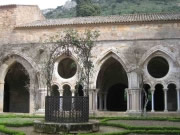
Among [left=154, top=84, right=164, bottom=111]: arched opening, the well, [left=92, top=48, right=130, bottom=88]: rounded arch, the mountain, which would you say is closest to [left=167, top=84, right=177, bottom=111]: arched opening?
[left=154, top=84, right=164, bottom=111]: arched opening

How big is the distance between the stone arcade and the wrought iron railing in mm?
9892

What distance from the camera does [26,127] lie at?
15.5 meters

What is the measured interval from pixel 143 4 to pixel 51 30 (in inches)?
1564

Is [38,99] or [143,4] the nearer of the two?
[38,99]

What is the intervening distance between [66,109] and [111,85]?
1658 cm

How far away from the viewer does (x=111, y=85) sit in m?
30.2

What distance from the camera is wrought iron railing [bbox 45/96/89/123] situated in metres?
13.8

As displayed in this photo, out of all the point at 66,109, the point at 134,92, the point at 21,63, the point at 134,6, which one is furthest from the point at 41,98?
the point at 134,6

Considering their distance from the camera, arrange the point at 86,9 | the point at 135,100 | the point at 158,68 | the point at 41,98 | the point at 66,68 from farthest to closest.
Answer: the point at 86,9
the point at 158,68
the point at 66,68
the point at 41,98
the point at 135,100

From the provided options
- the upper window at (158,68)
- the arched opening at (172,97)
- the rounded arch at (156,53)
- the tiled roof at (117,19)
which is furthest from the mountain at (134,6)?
the rounded arch at (156,53)

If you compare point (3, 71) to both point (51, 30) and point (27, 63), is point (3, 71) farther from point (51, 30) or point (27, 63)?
point (51, 30)

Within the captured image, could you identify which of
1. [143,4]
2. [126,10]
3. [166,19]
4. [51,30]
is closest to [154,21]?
[166,19]

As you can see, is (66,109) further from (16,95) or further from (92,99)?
(16,95)

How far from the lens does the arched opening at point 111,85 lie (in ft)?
92.6
